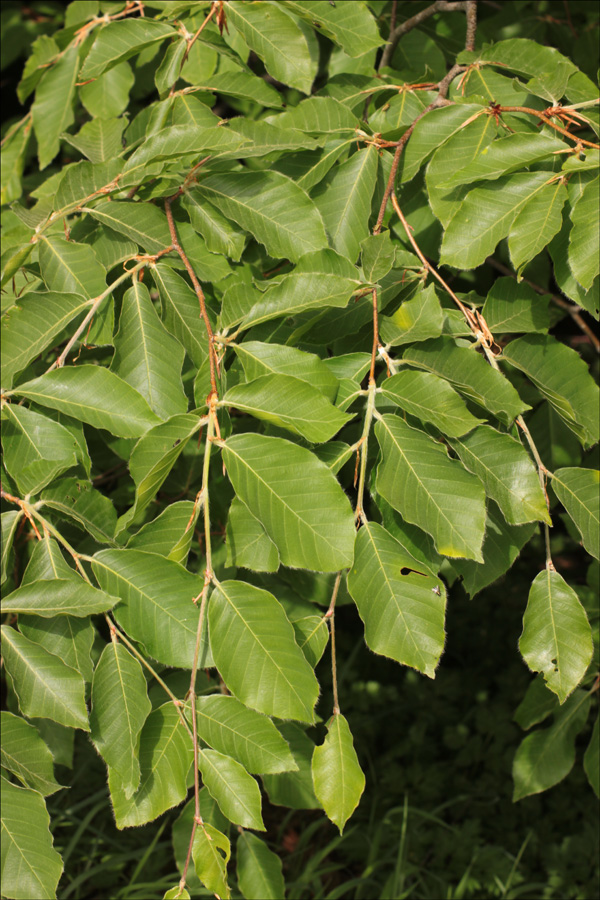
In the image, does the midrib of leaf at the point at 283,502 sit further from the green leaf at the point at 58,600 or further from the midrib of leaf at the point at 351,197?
the midrib of leaf at the point at 351,197

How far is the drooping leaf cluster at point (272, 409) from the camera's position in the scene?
1008 millimetres

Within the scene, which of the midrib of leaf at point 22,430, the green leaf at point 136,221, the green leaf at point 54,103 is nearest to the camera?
the midrib of leaf at point 22,430

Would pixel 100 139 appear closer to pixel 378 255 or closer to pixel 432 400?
pixel 378 255

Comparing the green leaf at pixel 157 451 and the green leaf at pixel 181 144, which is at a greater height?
the green leaf at pixel 181 144

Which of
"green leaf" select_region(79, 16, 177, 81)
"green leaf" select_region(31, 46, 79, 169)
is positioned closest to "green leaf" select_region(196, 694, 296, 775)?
"green leaf" select_region(79, 16, 177, 81)

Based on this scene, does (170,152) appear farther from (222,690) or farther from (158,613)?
(222,690)

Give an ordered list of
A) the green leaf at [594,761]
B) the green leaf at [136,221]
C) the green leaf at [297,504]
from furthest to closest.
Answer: the green leaf at [594,761]
the green leaf at [136,221]
the green leaf at [297,504]

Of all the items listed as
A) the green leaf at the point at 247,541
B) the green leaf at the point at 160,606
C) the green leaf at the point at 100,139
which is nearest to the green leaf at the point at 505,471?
the green leaf at the point at 247,541

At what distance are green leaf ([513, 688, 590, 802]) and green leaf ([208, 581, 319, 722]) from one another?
99cm

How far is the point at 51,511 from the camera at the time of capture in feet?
4.15

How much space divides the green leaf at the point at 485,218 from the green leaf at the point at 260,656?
24.1 inches

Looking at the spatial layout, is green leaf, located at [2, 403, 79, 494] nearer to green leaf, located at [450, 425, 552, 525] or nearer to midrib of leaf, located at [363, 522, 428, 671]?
midrib of leaf, located at [363, 522, 428, 671]

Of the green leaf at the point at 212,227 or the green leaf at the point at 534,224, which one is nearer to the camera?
the green leaf at the point at 534,224

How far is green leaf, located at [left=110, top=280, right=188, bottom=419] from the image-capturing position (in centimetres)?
119
